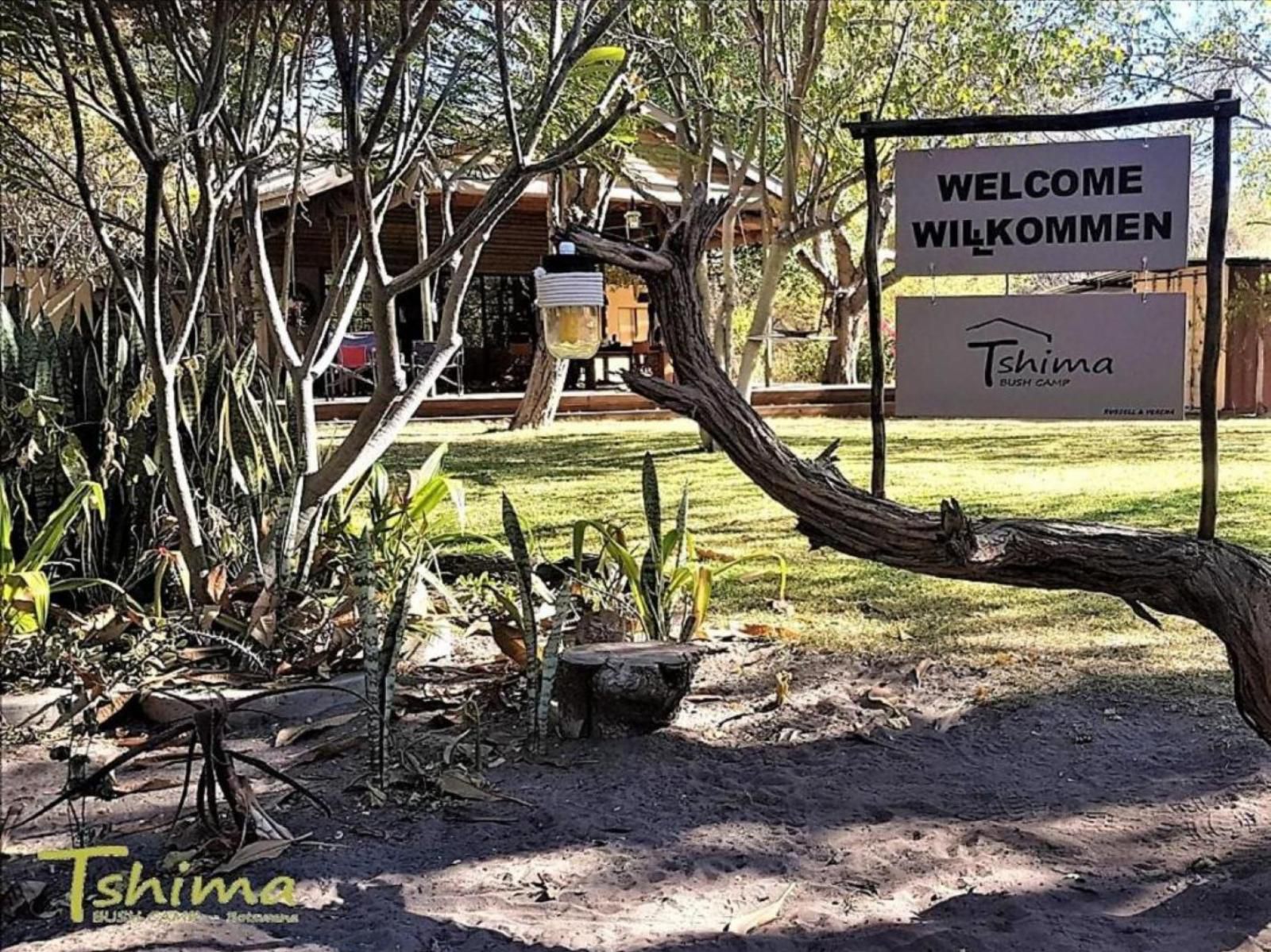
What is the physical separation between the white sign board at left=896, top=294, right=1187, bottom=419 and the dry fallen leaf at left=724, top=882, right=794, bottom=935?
185 centimetres

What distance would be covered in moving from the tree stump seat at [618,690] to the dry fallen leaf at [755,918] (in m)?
0.93

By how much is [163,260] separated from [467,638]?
374 centimetres

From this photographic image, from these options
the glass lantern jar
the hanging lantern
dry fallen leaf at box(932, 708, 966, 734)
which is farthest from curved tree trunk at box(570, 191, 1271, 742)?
dry fallen leaf at box(932, 708, 966, 734)

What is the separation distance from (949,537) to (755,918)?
102 centimetres

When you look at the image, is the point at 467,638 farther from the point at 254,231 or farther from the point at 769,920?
the point at 769,920

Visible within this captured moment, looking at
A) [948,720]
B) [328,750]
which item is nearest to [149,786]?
[328,750]

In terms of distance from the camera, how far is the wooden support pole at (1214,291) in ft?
10.6

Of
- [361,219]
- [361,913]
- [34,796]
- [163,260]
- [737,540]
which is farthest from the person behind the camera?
[163,260]

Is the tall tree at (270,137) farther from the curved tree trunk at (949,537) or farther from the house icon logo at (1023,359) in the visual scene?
the house icon logo at (1023,359)

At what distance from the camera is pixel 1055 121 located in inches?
141

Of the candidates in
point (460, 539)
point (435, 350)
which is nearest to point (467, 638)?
point (460, 539)

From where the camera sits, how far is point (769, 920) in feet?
8.04

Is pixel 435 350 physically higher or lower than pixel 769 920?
higher

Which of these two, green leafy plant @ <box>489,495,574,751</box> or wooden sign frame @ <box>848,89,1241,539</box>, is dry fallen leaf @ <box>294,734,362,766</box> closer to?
green leafy plant @ <box>489,495,574,751</box>
